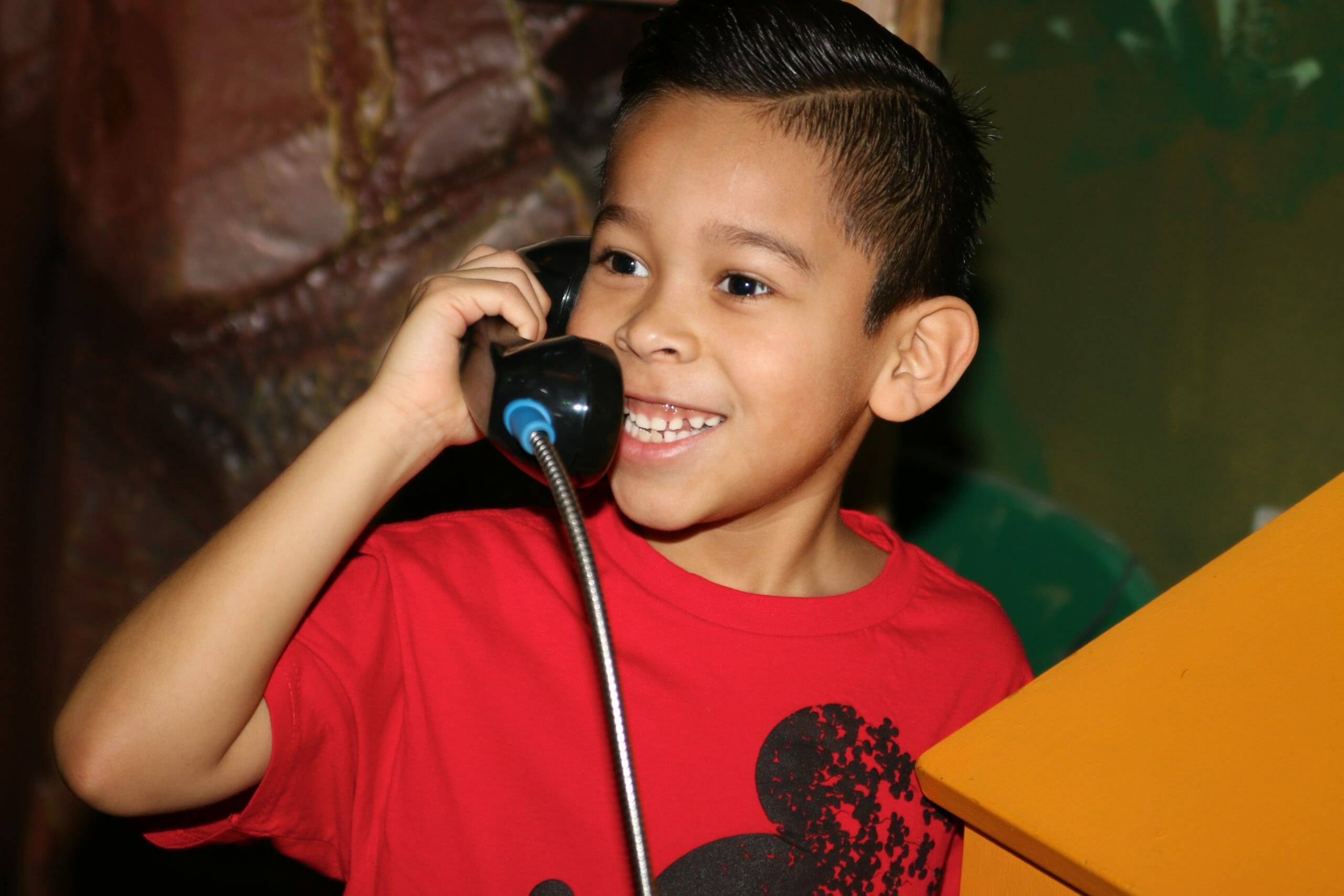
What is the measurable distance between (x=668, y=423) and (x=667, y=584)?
0.16 meters

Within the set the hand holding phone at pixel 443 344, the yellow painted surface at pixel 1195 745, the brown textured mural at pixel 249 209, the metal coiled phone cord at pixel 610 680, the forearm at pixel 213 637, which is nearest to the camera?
the yellow painted surface at pixel 1195 745

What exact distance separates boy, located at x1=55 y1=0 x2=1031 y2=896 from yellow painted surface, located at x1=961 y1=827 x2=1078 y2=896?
34 cm

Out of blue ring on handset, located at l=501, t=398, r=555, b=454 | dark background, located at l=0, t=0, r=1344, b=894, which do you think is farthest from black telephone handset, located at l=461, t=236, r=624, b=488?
dark background, located at l=0, t=0, r=1344, b=894

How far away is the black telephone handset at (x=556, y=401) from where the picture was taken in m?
0.77

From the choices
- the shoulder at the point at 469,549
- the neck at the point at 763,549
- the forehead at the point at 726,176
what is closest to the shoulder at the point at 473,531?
the shoulder at the point at 469,549

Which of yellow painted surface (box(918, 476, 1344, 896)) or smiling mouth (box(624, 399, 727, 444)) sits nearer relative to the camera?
A: yellow painted surface (box(918, 476, 1344, 896))

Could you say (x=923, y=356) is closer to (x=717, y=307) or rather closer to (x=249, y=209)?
(x=717, y=307)

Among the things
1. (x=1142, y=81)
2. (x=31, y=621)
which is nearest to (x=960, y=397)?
(x=1142, y=81)

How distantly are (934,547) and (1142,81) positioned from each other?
0.83 meters

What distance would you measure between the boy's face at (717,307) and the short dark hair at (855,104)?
0.08 ft

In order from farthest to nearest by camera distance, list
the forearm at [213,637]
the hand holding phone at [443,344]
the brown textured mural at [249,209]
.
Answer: the brown textured mural at [249,209], the hand holding phone at [443,344], the forearm at [213,637]

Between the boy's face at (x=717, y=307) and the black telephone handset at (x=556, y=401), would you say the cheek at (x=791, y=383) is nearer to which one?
the boy's face at (x=717, y=307)

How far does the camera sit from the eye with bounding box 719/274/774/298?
2.87 feet

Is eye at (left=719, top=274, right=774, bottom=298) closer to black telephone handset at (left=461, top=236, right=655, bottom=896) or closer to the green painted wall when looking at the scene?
black telephone handset at (left=461, top=236, right=655, bottom=896)
